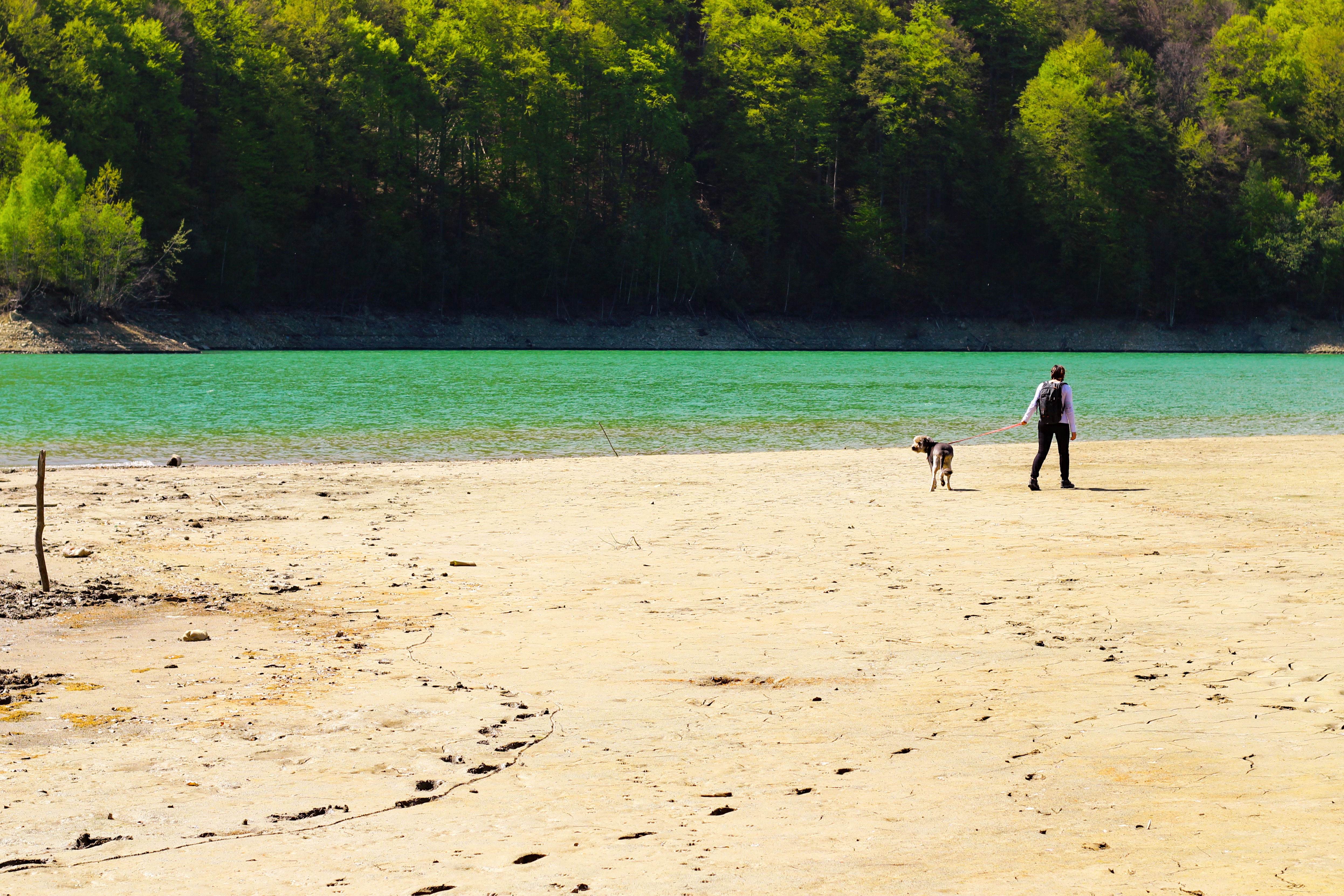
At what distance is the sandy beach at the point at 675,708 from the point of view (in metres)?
4.55

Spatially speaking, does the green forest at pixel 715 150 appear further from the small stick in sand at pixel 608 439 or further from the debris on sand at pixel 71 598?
the debris on sand at pixel 71 598

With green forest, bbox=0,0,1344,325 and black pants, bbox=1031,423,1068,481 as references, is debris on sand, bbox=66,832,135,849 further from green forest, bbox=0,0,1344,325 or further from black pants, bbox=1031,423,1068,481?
green forest, bbox=0,0,1344,325

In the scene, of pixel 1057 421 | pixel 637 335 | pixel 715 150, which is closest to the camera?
pixel 1057 421

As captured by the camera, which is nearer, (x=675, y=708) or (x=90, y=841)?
(x=90, y=841)

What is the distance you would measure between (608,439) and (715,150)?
72953 millimetres

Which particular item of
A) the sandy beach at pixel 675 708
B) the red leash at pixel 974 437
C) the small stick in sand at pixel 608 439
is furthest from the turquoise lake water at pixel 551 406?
the sandy beach at pixel 675 708

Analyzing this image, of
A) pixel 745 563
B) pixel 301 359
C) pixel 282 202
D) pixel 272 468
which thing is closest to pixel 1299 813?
pixel 745 563

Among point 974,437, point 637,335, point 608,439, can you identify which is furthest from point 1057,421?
point 637,335

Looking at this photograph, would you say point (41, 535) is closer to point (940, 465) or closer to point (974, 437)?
point (940, 465)

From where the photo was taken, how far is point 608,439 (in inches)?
933

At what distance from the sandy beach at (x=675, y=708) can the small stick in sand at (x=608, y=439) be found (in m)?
8.36

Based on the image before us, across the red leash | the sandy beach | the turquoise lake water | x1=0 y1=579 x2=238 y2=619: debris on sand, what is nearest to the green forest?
the turquoise lake water

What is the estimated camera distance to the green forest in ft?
240

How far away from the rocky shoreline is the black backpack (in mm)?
52993
